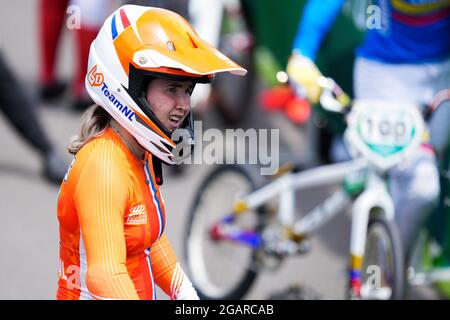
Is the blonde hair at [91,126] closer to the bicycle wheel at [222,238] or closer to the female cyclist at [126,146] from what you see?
the female cyclist at [126,146]

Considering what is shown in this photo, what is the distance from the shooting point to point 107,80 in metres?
3.06

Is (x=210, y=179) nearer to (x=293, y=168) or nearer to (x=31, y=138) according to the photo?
(x=293, y=168)

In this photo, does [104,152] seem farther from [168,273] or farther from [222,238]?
→ [222,238]

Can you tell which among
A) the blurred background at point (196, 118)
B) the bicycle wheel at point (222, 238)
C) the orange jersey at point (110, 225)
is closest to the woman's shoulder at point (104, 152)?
the orange jersey at point (110, 225)

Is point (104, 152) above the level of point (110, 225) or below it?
above

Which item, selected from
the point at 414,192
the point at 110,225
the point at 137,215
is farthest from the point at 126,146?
the point at 414,192

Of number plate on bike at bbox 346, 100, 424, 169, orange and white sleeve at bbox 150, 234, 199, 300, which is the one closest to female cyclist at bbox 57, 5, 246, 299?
orange and white sleeve at bbox 150, 234, 199, 300

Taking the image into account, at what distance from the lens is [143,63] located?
2.96 m

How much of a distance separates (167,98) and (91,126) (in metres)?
0.27

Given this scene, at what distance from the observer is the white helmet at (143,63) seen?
9.66ft

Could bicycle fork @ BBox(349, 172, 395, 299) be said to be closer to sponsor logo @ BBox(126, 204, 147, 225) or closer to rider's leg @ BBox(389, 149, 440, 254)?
rider's leg @ BBox(389, 149, 440, 254)

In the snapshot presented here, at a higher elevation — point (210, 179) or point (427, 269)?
point (210, 179)
